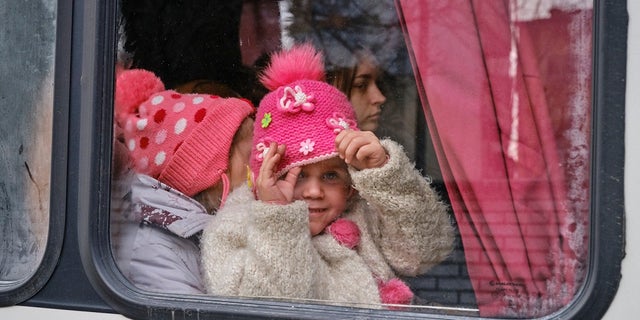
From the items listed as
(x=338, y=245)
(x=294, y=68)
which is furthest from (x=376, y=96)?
(x=338, y=245)

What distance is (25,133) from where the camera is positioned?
2016mm

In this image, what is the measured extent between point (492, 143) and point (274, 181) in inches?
20.5

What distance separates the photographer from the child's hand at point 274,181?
6.33 feet

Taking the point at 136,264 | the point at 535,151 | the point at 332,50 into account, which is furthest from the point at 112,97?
the point at 535,151

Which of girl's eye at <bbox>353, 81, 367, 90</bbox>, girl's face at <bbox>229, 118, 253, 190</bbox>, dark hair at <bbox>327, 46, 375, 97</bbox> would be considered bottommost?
girl's face at <bbox>229, 118, 253, 190</bbox>

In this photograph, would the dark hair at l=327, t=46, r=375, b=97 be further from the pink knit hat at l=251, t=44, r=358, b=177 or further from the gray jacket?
the gray jacket

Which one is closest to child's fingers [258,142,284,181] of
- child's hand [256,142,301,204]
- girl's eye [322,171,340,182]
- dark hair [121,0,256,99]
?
child's hand [256,142,301,204]

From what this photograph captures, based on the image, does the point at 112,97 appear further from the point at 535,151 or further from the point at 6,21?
the point at 535,151

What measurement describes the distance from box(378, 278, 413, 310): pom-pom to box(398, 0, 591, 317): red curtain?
0.49 feet

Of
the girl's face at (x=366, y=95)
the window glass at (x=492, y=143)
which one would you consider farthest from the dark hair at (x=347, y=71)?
the window glass at (x=492, y=143)

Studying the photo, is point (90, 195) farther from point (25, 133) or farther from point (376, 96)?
point (376, 96)

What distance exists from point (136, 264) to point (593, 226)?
3.34 feet

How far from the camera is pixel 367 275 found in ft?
6.29

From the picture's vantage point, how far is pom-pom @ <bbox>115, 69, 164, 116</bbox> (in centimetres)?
195
